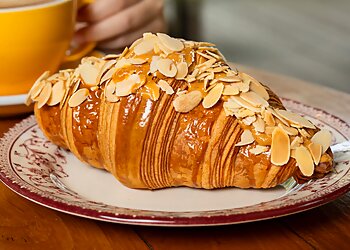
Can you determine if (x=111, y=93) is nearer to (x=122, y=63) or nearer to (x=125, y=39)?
(x=122, y=63)

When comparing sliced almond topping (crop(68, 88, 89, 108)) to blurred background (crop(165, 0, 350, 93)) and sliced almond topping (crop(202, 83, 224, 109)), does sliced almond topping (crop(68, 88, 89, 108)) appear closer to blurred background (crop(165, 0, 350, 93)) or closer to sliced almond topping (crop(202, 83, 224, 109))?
sliced almond topping (crop(202, 83, 224, 109))

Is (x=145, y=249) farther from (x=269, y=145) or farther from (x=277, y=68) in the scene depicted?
(x=277, y=68)

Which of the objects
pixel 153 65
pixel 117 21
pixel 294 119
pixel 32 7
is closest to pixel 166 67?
pixel 153 65

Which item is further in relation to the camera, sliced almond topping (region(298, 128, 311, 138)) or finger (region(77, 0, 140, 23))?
finger (region(77, 0, 140, 23))

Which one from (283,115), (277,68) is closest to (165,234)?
(283,115)

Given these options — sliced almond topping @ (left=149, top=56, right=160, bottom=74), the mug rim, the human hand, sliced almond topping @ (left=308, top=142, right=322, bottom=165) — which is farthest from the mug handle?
sliced almond topping @ (left=308, top=142, right=322, bottom=165)

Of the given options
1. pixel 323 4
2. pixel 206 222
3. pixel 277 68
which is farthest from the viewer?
pixel 323 4

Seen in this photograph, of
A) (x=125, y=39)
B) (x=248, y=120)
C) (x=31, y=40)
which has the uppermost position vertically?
(x=248, y=120)
